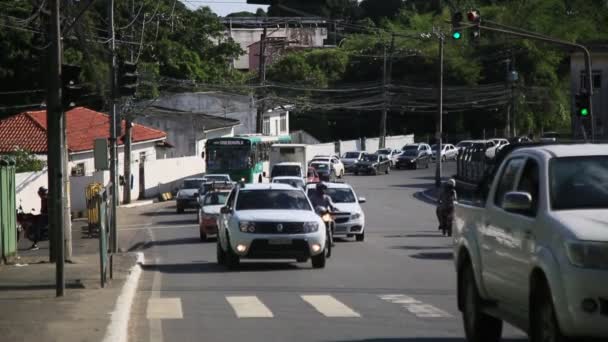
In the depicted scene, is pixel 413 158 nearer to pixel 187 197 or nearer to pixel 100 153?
pixel 187 197

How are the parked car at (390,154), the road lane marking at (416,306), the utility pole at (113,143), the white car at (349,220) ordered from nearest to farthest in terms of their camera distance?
the road lane marking at (416,306), the utility pole at (113,143), the white car at (349,220), the parked car at (390,154)

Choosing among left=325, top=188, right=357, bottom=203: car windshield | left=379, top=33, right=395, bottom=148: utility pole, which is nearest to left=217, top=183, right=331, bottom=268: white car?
left=325, top=188, right=357, bottom=203: car windshield

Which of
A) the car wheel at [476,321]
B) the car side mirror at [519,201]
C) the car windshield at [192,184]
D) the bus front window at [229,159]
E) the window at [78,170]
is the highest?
the car side mirror at [519,201]

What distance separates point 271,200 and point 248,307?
8.21m

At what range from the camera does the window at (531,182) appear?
1034 cm

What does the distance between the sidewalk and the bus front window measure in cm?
3259

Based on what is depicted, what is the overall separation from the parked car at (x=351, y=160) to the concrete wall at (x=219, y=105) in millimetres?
8254

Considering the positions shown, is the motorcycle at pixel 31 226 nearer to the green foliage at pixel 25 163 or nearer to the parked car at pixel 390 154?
the green foliage at pixel 25 163

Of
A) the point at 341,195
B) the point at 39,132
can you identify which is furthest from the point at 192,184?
the point at 341,195

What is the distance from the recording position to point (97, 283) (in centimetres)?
2027

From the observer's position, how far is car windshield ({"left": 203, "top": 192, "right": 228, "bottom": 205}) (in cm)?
3722

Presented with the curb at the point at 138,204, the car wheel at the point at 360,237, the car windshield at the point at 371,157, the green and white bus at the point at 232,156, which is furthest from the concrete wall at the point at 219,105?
the car wheel at the point at 360,237

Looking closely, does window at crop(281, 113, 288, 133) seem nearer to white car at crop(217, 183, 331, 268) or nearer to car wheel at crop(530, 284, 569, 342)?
→ white car at crop(217, 183, 331, 268)

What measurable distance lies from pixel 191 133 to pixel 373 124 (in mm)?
37395
